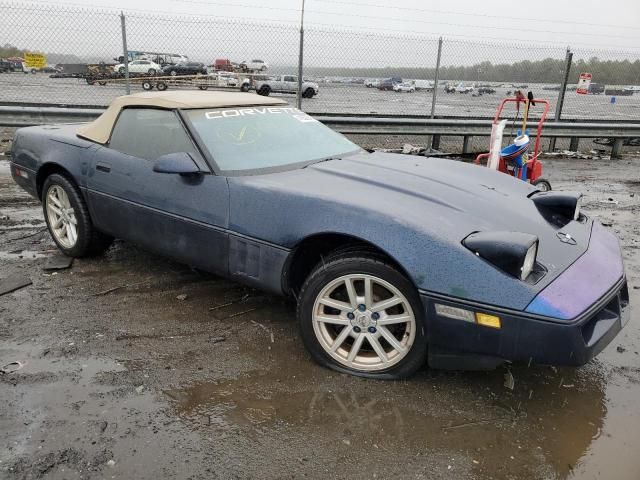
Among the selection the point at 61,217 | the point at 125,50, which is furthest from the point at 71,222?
the point at 125,50

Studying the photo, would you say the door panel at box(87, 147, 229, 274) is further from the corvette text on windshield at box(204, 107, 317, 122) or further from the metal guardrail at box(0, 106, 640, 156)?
the metal guardrail at box(0, 106, 640, 156)

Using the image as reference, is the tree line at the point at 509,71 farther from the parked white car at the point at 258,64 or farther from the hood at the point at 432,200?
the hood at the point at 432,200

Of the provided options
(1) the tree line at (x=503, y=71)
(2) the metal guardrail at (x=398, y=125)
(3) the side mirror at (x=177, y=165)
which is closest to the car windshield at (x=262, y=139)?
(3) the side mirror at (x=177, y=165)

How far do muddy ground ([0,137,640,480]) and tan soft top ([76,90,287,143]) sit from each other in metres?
1.25

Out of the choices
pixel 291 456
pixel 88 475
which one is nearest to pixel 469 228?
pixel 291 456

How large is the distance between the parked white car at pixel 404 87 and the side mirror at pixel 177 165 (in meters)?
9.44

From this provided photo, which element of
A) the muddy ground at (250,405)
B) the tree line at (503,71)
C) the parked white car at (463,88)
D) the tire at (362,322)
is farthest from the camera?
the parked white car at (463,88)

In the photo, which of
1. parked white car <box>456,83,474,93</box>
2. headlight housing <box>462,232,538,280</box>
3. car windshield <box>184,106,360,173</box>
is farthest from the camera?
parked white car <box>456,83,474,93</box>

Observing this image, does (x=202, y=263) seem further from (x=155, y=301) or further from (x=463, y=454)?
(x=463, y=454)

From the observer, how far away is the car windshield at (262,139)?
10.8 ft

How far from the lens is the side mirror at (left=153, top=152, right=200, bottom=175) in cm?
311

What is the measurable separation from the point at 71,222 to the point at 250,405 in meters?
2.54

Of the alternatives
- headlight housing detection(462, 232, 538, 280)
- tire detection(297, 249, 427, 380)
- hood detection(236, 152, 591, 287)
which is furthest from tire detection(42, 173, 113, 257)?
headlight housing detection(462, 232, 538, 280)

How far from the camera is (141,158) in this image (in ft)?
11.8
